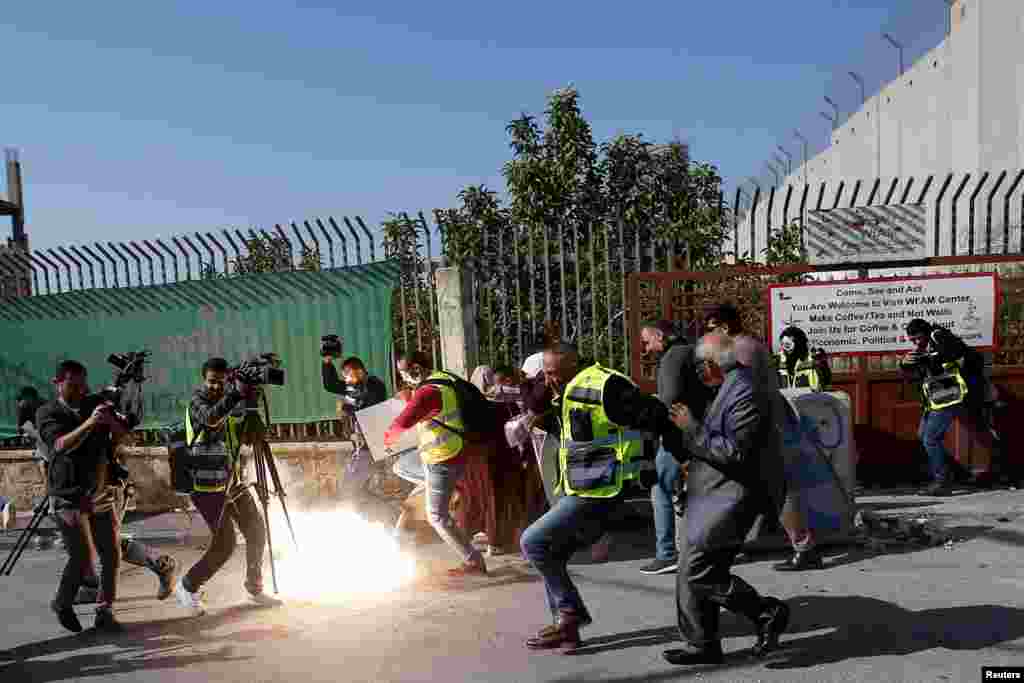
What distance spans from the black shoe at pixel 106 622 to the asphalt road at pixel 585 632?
75mm

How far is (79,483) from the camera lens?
563 centimetres

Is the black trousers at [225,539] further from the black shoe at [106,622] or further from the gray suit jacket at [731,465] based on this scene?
the gray suit jacket at [731,465]

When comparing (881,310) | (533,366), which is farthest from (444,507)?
(881,310)

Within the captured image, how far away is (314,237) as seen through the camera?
9930mm

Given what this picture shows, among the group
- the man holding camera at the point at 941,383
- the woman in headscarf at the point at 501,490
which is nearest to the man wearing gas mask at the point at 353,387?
the woman in headscarf at the point at 501,490

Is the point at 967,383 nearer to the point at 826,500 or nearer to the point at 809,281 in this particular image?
the point at 809,281

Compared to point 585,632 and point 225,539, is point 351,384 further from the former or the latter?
point 585,632

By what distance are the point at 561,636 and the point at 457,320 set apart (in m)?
4.77

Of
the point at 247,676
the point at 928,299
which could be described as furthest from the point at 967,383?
the point at 247,676

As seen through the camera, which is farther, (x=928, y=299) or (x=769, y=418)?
(x=928, y=299)

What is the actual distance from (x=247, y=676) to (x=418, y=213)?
5.49 meters

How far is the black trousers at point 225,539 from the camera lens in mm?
5910

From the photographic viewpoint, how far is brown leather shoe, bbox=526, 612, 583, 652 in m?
4.80

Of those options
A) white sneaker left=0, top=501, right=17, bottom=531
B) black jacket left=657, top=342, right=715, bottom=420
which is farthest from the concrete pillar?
white sneaker left=0, top=501, right=17, bottom=531
